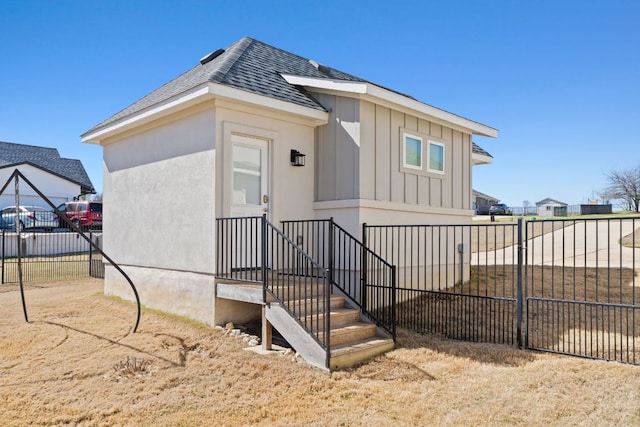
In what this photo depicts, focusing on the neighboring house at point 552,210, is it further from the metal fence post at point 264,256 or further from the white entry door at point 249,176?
the metal fence post at point 264,256

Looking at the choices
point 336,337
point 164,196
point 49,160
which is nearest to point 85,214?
point 49,160

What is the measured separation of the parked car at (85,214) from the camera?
771 inches

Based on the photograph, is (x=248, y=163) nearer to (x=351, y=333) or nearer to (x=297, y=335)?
(x=297, y=335)

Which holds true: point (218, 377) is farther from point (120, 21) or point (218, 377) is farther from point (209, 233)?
point (120, 21)

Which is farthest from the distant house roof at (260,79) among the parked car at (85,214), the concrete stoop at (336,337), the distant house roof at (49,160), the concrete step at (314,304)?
the distant house roof at (49,160)

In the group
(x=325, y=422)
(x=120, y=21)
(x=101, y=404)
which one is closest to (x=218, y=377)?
(x=101, y=404)

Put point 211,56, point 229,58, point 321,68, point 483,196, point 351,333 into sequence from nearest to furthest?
point 351,333 → point 229,58 → point 211,56 → point 321,68 → point 483,196

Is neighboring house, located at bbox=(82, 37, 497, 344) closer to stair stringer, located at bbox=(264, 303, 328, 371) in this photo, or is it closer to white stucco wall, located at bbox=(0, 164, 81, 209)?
stair stringer, located at bbox=(264, 303, 328, 371)

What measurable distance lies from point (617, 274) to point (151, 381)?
10590mm

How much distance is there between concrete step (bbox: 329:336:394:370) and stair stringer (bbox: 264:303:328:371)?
0.16 metres

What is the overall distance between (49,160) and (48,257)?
15839 millimetres

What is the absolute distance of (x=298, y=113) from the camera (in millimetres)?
6742

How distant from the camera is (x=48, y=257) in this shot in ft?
49.0

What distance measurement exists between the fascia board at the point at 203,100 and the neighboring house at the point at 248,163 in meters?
0.02
